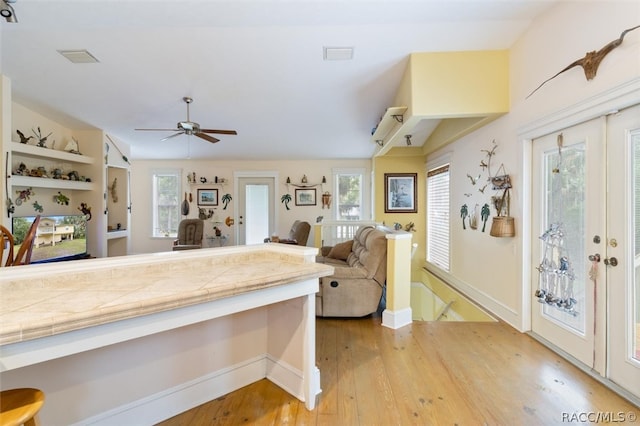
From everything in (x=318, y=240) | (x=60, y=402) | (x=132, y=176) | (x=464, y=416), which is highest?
(x=132, y=176)

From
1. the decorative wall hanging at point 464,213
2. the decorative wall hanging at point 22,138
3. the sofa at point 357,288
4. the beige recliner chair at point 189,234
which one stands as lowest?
the sofa at point 357,288

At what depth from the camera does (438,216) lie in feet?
16.0

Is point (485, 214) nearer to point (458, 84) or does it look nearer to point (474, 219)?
point (474, 219)

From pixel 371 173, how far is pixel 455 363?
4526 millimetres

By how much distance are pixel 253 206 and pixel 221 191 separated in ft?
2.70

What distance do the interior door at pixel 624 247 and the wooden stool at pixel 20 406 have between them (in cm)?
310

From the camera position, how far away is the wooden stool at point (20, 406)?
91 cm

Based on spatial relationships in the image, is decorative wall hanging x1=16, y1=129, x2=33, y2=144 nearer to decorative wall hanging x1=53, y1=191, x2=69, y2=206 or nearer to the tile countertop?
decorative wall hanging x1=53, y1=191, x2=69, y2=206

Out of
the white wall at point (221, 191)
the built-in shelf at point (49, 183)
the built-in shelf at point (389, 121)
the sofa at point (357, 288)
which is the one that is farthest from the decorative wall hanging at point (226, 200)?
the sofa at point (357, 288)

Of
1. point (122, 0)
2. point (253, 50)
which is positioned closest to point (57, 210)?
point (122, 0)

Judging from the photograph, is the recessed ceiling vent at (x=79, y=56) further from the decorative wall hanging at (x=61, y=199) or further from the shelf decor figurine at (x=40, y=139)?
the decorative wall hanging at (x=61, y=199)

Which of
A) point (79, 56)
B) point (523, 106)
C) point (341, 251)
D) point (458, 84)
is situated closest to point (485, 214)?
point (523, 106)

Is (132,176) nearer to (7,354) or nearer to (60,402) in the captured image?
(60,402)

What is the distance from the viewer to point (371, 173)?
6.27 metres
